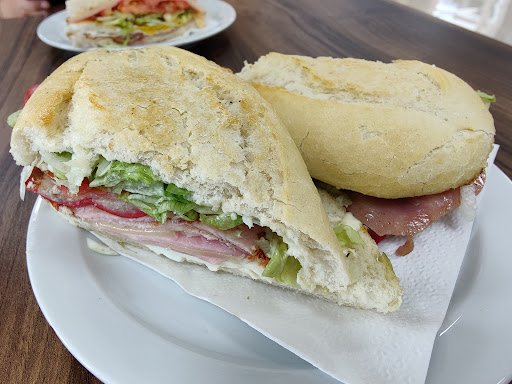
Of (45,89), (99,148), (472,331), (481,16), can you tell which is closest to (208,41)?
(45,89)

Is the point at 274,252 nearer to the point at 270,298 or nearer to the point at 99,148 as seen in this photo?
the point at 270,298

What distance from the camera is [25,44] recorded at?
360 cm

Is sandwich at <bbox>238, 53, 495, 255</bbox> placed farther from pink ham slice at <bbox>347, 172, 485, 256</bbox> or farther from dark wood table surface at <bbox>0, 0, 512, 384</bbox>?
dark wood table surface at <bbox>0, 0, 512, 384</bbox>

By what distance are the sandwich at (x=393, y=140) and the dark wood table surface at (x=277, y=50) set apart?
68 centimetres

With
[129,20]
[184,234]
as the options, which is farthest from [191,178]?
[129,20]

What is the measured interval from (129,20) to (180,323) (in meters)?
3.18

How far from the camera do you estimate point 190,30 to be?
12.5ft

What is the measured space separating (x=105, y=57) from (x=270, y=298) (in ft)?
4.11

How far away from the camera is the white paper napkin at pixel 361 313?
124 centimetres

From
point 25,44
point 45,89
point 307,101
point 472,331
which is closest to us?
point 472,331

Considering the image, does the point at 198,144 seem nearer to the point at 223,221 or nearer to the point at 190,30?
the point at 223,221

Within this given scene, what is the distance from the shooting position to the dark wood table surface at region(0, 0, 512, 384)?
5.06ft

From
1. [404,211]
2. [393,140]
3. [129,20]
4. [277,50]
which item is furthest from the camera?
[129,20]

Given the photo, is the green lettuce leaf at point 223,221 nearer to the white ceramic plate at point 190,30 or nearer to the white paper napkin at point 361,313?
the white paper napkin at point 361,313
